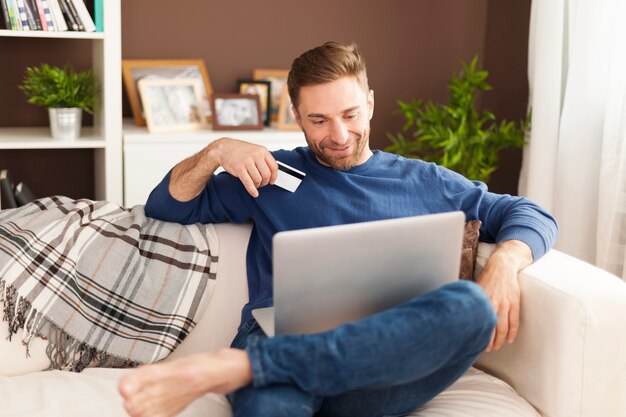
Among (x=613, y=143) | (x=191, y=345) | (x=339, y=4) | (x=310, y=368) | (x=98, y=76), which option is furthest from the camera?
(x=339, y=4)

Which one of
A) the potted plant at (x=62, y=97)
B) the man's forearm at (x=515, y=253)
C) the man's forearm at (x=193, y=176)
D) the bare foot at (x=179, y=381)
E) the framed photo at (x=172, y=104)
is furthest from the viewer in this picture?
the framed photo at (x=172, y=104)

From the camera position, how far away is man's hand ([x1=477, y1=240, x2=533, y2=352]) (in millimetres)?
1756

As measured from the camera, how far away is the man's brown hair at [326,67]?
2.03m

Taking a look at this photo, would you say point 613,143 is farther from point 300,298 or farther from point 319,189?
point 300,298

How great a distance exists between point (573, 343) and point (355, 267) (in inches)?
20.5

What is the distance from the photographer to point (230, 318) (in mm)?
2066

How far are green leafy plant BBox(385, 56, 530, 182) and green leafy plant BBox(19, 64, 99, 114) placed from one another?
51.5 inches

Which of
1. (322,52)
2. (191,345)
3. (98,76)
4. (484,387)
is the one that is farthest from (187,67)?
(484,387)

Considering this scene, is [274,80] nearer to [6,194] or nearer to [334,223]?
[6,194]

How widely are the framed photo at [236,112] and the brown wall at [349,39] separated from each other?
0.25 meters

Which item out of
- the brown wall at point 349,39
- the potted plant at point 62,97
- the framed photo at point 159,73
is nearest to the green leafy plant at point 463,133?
the brown wall at point 349,39

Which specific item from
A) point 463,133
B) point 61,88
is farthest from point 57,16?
point 463,133

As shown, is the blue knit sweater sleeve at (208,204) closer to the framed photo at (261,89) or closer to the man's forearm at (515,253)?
the man's forearm at (515,253)

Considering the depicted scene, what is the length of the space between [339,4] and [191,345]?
6.78 ft
